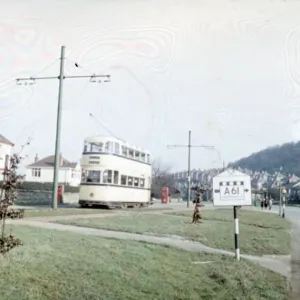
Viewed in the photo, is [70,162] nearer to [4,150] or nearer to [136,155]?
[136,155]

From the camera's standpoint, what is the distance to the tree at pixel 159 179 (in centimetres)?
295

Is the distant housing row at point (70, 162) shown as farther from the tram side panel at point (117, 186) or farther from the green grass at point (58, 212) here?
the green grass at point (58, 212)

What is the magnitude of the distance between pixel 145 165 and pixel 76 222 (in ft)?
9.55

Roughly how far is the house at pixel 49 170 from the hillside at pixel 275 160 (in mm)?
1282

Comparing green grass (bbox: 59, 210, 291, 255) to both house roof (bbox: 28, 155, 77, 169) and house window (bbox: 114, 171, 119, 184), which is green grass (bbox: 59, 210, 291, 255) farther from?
house roof (bbox: 28, 155, 77, 169)

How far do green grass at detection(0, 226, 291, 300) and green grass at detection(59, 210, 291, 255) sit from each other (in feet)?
3.69

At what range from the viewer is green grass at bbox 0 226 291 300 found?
2.43m

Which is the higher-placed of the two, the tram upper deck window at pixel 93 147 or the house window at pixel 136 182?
the tram upper deck window at pixel 93 147

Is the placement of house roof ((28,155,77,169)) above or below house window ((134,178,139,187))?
above

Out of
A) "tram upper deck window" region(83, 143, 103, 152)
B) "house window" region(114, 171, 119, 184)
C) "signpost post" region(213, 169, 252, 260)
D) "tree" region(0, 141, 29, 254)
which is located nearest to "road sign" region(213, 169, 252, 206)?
"signpost post" region(213, 169, 252, 260)

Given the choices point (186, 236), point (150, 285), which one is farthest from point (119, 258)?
point (186, 236)

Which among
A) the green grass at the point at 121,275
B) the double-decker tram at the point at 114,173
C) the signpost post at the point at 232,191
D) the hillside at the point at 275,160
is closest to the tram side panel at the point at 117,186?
the double-decker tram at the point at 114,173

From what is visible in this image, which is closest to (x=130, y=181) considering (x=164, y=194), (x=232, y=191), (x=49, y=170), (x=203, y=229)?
(x=164, y=194)

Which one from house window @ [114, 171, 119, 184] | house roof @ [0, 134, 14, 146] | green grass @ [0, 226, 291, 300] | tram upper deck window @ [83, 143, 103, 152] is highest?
tram upper deck window @ [83, 143, 103, 152]
